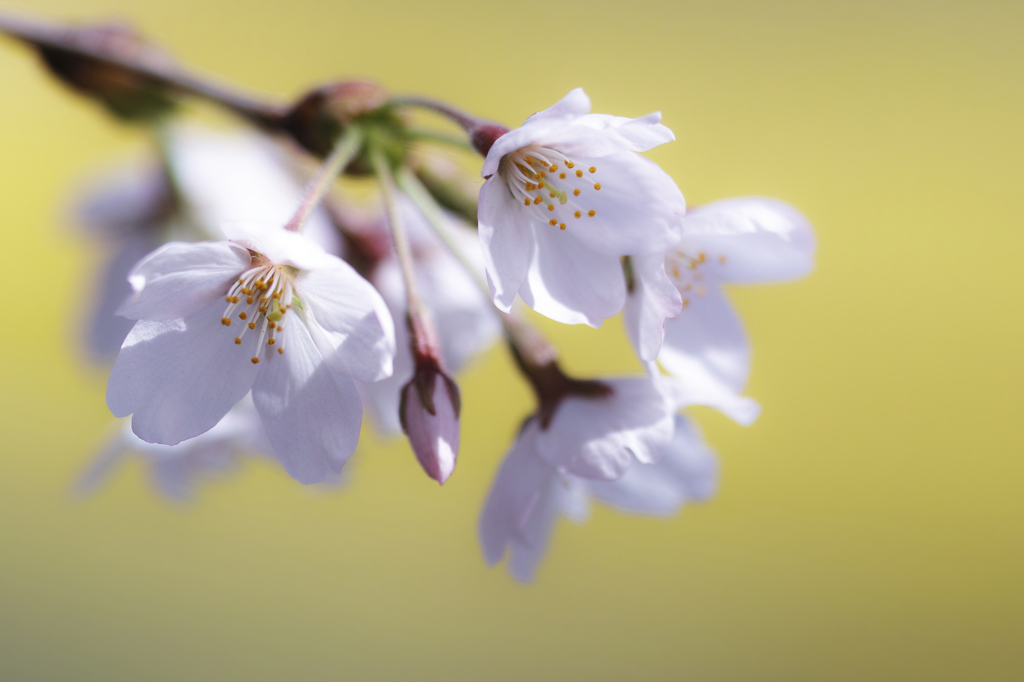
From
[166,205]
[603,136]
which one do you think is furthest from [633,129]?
[166,205]

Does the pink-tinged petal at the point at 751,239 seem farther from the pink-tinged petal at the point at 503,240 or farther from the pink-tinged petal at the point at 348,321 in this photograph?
the pink-tinged petal at the point at 348,321

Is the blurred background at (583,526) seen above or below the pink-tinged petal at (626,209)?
below

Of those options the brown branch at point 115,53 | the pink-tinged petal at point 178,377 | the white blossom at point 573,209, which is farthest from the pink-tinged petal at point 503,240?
the brown branch at point 115,53

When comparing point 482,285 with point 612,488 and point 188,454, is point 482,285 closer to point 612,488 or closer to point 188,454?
point 612,488

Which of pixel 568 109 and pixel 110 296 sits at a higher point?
pixel 568 109

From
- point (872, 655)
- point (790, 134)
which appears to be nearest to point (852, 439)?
point (872, 655)

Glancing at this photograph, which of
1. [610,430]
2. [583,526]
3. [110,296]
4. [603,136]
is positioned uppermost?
[603,136]

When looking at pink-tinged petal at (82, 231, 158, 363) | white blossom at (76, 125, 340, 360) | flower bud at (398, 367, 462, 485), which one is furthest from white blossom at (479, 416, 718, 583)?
pink-tinged petal at (82, 231, 158, 363)

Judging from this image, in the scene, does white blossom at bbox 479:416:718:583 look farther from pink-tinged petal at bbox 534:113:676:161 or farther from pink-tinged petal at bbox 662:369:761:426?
pink-tinged petal at bbox 534:113:676:161
